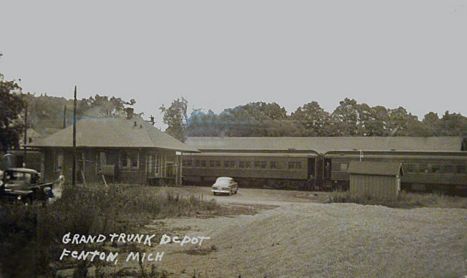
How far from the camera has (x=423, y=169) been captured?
9.92 feet

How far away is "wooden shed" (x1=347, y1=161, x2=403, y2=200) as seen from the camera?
304 cm

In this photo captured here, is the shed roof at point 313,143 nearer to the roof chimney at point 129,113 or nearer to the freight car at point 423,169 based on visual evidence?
the freight car at point 423,169

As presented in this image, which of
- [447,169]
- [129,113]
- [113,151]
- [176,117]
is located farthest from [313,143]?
[113,151]

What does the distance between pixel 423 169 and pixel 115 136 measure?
229cm

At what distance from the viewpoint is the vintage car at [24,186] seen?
3.34 meters

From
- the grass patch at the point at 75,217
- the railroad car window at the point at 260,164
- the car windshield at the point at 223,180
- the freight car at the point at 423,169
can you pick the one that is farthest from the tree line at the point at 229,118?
the grass patch at the point at 75,217

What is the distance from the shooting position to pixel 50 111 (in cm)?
336

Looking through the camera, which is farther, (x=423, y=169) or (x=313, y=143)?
(x=313, y=143)

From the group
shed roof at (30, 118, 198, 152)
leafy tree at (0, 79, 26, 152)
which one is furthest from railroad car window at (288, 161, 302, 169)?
leafy tree at (0, 79, 26, 152)

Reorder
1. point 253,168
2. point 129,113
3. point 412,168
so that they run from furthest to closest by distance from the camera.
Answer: point 253,168 < point 129,113 < point 412,168

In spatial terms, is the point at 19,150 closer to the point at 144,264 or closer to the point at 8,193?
the point at 8,193

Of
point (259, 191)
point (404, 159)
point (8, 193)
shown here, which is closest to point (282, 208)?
point (259, 191)

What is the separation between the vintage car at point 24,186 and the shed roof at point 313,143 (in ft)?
3.89

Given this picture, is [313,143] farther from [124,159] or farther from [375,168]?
[124,159]
